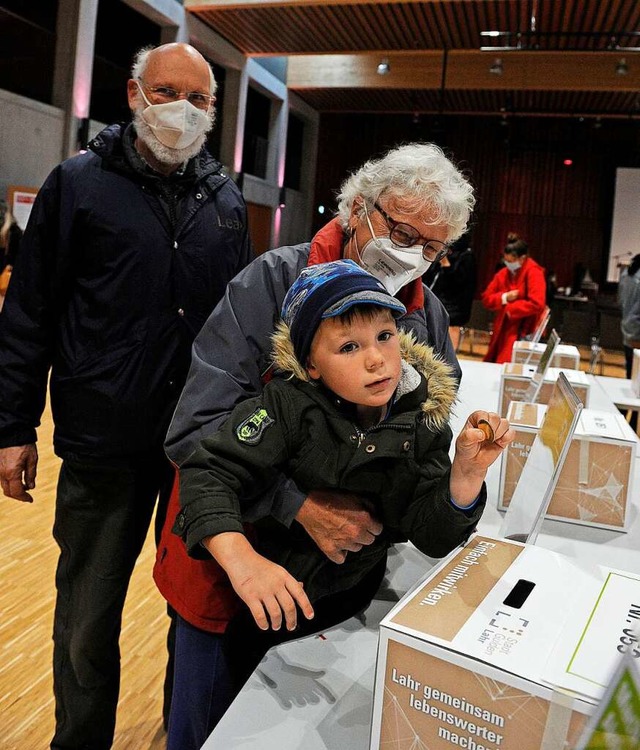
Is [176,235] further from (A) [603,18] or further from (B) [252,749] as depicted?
(A) [603,18]

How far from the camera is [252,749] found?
88 cm

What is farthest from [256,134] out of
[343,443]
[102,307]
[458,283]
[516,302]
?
[343,443]

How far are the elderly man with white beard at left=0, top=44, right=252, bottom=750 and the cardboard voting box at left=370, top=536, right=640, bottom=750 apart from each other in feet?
3.48

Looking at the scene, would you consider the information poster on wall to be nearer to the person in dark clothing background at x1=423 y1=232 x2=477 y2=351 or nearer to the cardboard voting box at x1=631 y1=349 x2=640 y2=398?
the person in dark clothing background at x1=423 y1=232 x2=477 y2=351

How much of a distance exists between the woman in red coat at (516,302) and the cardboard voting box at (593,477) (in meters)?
4.01

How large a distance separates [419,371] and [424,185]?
336 millimetres

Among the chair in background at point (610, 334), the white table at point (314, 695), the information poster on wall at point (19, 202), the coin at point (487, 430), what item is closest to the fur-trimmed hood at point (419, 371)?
the coin at point (487, 430)

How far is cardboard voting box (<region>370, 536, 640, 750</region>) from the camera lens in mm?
653

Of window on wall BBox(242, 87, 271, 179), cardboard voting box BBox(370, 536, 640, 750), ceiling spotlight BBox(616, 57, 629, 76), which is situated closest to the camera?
cardboard voting box BBox(370, 536, 640, 750)

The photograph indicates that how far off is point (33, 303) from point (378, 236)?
88 cm

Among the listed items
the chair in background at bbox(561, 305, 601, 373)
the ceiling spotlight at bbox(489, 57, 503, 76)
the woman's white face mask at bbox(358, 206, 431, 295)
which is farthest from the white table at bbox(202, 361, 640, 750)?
the ceiling spotlight at bbox(489, 57, 503, 76)

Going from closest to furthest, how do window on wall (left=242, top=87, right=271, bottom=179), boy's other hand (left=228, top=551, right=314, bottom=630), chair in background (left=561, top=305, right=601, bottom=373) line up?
boy's other hand (left=228, top=551, right=314, bottom=630) < chair in background (left=561, top=305, right=601, bottom=373) < window on wall (left=242, top=87, right=271, bottom=179)

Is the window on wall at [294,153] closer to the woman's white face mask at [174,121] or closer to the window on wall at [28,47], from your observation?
the window on wall at [28,47]

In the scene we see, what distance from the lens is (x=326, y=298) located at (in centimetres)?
101
